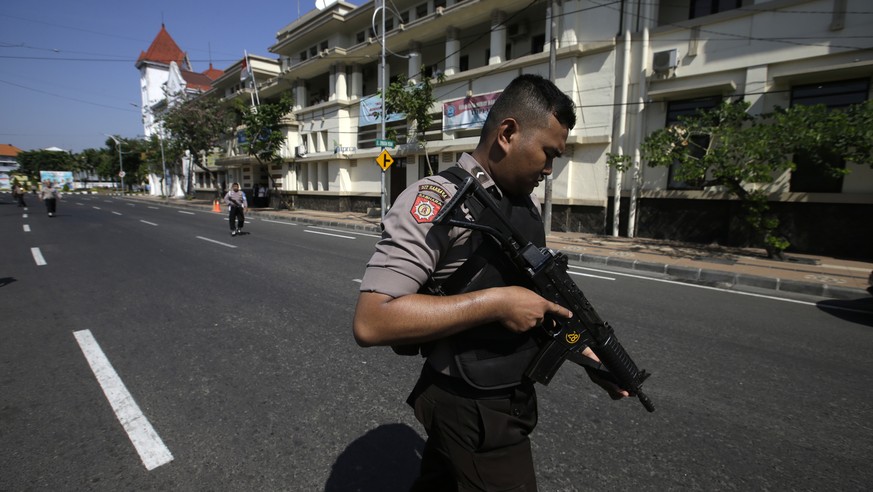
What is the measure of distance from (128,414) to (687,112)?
1394 cm

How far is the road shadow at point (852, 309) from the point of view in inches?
208

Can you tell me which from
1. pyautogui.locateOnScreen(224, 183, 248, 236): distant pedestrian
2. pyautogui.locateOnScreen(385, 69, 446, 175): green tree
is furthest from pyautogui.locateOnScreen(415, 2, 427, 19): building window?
pyautogui.locateOnScreen(224, 183, 248, 236): distant pedestrian

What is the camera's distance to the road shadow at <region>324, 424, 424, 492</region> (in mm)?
2115

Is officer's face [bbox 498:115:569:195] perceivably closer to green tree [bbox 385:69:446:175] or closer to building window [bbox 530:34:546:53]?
green tree [bbox 385:69:446:175]

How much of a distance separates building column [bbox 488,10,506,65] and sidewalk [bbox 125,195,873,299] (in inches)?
325

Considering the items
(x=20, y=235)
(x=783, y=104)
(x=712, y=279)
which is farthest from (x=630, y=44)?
(x=20, y=235)

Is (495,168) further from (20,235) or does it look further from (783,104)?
(20,235)

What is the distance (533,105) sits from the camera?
129 centimetres

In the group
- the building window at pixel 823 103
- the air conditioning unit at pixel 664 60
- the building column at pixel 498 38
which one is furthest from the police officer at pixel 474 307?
the building column at pixel 498 38

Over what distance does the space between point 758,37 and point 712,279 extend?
23.7 feet

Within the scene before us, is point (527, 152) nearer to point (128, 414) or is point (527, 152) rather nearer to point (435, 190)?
point (435, 190)

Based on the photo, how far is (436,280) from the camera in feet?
4.00

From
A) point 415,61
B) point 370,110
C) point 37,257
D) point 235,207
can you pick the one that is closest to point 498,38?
point 415,61

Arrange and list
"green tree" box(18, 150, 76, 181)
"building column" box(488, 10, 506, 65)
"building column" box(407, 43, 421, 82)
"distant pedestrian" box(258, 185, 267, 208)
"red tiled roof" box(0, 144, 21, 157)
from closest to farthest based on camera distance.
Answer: "building column" box(488, 10, 506, 65), "building column" box(407, 43, 421, 82), "distant pedestrian" box(258, 185, 267, 208), "green tree" box(18, 150, 76, 181), "red tiled roof" box(0, 144, 21, 157)
